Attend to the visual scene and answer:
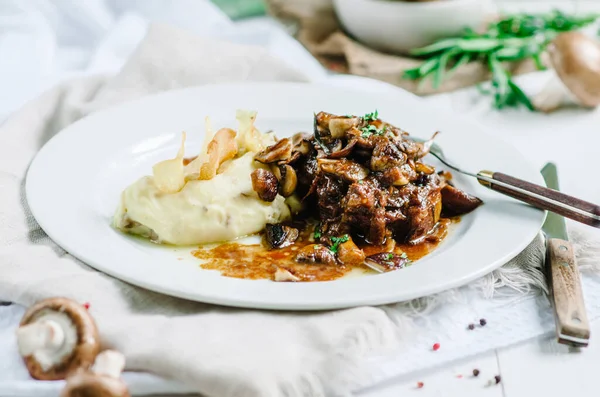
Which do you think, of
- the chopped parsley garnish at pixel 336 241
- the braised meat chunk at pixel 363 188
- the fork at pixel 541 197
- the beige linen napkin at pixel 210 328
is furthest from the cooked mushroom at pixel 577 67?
the chopped parsley garnish at pixel 336 241

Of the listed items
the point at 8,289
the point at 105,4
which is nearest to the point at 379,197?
the point at 8,289

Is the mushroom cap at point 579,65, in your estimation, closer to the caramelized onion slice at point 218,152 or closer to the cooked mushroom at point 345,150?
the cooked mushroom at point 345,150

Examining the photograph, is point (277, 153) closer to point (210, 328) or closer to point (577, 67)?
point (210, 328)

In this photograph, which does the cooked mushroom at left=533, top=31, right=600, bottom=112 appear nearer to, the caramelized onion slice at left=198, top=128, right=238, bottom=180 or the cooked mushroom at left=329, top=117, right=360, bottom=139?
the cooked mushroom at left=329, top=117, right=360, bottom=139

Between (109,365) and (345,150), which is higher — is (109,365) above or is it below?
below

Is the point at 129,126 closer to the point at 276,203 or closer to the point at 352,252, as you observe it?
the point at 276,203

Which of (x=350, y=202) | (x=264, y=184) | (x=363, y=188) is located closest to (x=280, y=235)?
(x=264, y=184)

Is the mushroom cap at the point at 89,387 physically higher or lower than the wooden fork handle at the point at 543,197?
lower
